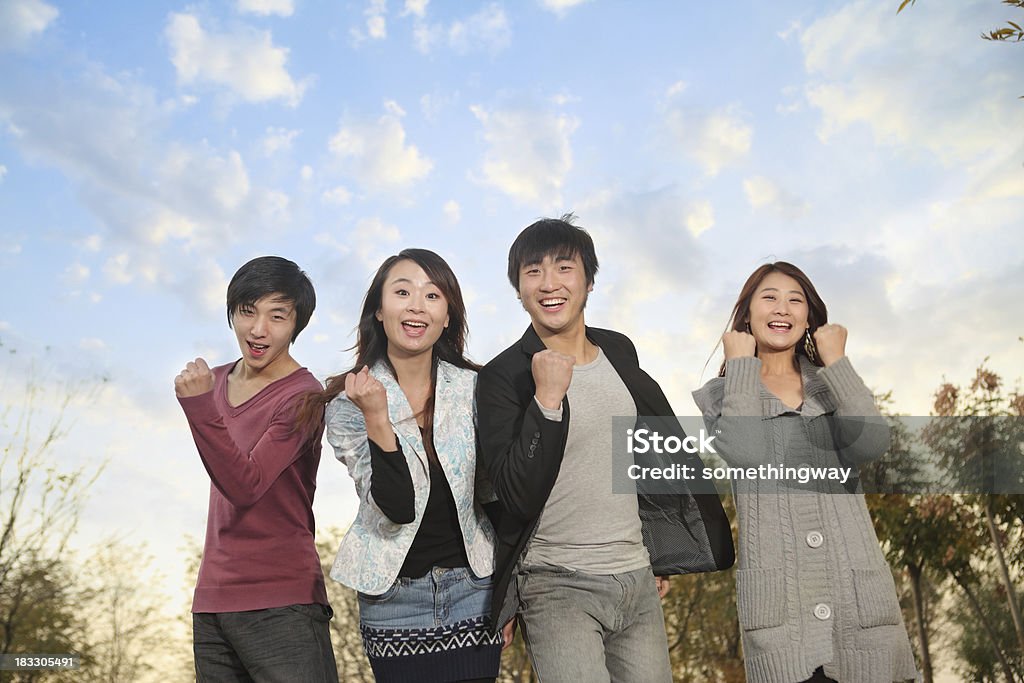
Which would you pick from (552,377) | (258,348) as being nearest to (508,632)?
(552,377)

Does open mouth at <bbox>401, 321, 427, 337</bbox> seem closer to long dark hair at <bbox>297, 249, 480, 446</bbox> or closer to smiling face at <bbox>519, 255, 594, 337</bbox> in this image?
long dark hair at <bbox>297, 249, 480, 446</bbox>

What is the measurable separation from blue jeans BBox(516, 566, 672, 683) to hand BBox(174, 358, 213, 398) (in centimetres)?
120

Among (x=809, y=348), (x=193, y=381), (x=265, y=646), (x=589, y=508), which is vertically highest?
(x=809, y=348)

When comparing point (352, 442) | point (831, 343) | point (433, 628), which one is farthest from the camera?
point (831, 343)

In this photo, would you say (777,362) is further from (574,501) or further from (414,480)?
(414,480)

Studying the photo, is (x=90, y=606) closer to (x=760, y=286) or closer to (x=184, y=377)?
(x=184, y=377)

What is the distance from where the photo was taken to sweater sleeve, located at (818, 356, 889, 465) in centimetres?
287

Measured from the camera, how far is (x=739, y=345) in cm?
298

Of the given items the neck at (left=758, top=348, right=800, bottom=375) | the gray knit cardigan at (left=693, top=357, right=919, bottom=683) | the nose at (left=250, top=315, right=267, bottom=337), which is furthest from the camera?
the nose at (left=250, top=315, right=267, bottom=337)

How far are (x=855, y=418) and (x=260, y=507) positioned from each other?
6.76 ft

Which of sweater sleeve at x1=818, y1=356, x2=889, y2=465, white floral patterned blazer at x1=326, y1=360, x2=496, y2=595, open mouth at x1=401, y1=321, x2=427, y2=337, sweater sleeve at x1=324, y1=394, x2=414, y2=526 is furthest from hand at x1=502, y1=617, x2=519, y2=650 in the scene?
sweater sleeve at x1=818, y1=356, x2=889, y2=465

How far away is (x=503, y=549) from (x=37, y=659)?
6.97 metres

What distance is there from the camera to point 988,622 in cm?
927

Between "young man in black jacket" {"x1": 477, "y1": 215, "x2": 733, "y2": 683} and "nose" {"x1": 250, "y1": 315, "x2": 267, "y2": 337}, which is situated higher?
"nose" {"x1": 250, "y1": 315, "x2": 267, "y2": 337}
